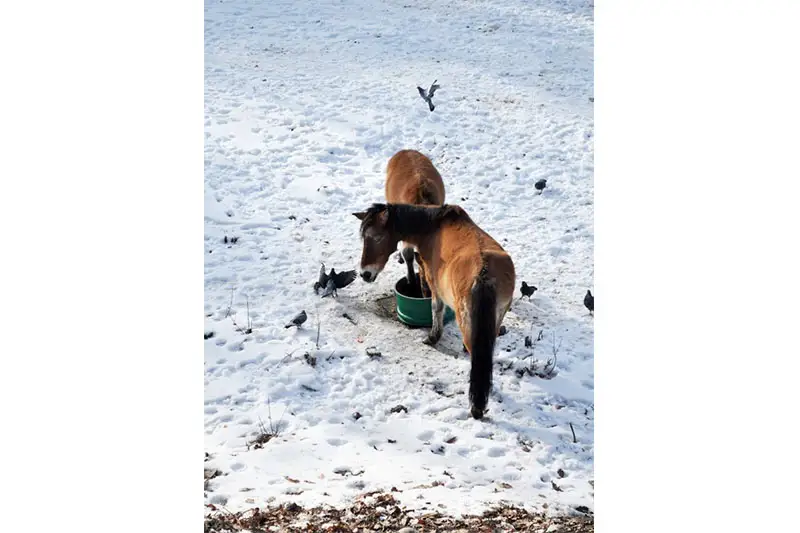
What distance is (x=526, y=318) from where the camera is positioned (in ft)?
15.2

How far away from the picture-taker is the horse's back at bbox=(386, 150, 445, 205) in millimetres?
4574

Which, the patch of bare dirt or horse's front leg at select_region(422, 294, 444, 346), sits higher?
horse's front leg at select_region(422, 294, 444, 346)

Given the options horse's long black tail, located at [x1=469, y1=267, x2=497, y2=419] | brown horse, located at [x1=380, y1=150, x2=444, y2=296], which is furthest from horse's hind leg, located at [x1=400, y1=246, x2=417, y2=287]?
horse's long black tail, located at [x1=469, y1=267, x2=497, y2=419]

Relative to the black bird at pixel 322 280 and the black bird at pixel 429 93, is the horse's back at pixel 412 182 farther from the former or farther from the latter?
the black bird at pixel 429 93

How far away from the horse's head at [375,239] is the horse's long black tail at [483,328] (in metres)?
0.81

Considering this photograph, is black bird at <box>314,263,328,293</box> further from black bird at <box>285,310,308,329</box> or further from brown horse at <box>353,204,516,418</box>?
brown horse at <box>353,204,516,418</box>

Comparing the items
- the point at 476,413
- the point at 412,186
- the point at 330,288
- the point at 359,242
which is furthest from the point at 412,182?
the point at 476,413

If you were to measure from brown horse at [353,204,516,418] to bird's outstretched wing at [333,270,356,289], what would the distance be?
1.47ft

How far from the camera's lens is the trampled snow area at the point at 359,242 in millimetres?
3473

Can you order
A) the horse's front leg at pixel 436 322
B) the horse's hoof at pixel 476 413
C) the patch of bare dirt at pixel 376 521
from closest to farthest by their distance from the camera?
the patch of bare dirt at pixel 376 521
the horse's hoof at pixel 476 413
the horse's front leg at pixel 436 322

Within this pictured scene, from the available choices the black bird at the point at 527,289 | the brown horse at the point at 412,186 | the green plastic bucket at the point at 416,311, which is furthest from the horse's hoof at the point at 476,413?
the black bird at the point at 527,289
